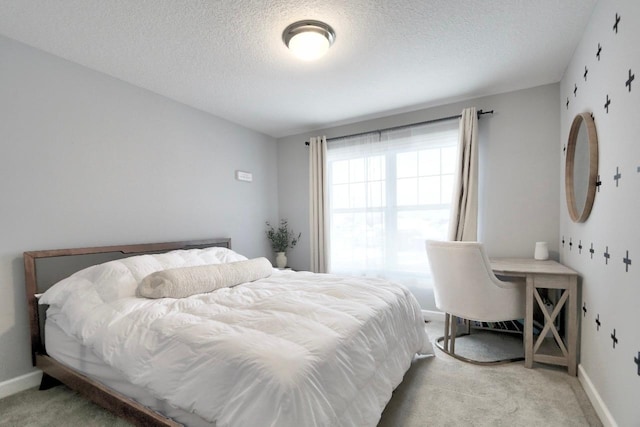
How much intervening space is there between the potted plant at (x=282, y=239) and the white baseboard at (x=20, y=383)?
247 centimetres

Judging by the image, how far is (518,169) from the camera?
2.90m

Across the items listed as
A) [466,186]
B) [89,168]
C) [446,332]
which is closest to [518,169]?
[466,186]

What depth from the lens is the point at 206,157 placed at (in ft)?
10.9

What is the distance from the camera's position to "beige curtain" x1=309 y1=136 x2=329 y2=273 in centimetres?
388

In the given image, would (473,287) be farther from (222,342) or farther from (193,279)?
(193,279)

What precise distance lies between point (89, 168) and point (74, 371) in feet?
4.87

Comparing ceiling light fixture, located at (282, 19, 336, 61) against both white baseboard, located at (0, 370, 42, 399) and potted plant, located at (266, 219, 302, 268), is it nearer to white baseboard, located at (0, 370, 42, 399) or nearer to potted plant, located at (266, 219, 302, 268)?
potted plant, located at (266, 219, 302, 268)

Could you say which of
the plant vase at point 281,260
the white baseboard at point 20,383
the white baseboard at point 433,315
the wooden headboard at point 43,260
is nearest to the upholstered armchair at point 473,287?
the white baseboard at point 433,315

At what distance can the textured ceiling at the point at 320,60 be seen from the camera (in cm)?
175

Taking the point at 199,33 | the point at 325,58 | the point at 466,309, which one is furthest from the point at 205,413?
the point at 325,58

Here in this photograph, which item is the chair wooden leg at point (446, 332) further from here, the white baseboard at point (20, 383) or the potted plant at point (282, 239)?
the white baseboard at point (20, 383)

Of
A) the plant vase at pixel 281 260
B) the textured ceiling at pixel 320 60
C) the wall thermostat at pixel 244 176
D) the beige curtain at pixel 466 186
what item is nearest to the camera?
the textured ceiling at pixel 320 60

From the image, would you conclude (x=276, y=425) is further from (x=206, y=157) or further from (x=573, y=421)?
(x=206, y=157)

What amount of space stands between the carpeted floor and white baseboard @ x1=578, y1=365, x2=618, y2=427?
0.11 feet
